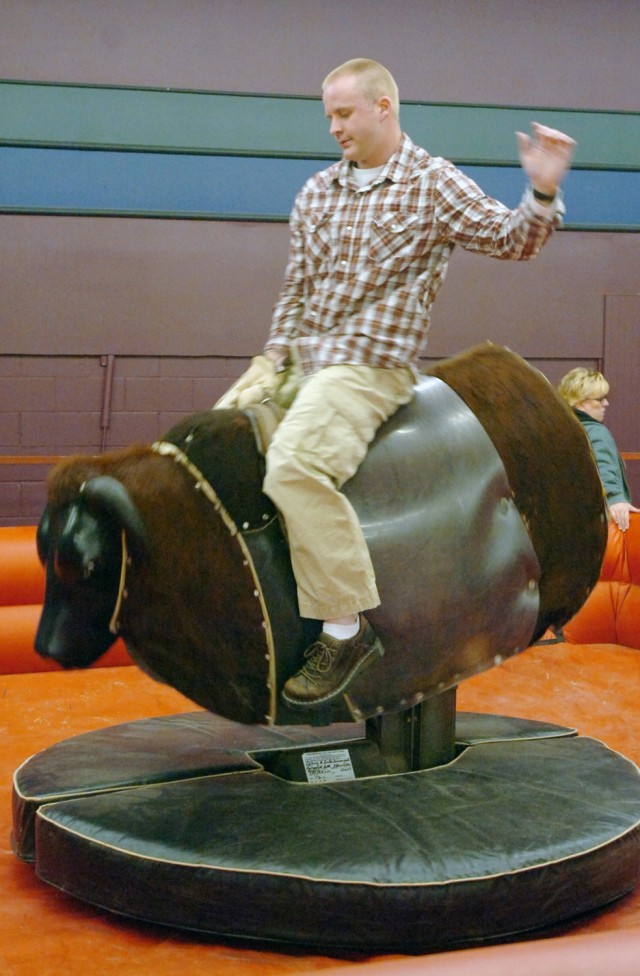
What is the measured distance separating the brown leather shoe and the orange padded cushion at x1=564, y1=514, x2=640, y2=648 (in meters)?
2.46

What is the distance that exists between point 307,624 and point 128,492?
465mm

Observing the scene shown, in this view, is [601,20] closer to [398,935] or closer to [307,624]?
[307,624]

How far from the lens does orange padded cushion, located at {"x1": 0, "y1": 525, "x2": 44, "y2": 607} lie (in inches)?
164

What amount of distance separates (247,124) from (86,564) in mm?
4696

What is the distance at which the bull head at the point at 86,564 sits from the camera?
2223mm

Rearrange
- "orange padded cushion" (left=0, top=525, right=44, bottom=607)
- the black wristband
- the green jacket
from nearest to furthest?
the black wristband
"orange padded cushion" (left=0, top=525, right=44, bottom=607)
the green jacket

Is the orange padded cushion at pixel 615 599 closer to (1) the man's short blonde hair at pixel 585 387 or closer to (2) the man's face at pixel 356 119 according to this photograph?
(1) the man's short blonde hair at pixel 585 387

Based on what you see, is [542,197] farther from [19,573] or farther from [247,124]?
[247,124]

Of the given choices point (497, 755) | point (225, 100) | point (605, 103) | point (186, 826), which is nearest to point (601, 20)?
point (605, 103)

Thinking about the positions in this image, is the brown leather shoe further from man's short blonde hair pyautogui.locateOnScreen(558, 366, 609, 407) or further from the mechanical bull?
man's short blonde hair pyautogui.locateOnScreen(558, 366, 609, 407)

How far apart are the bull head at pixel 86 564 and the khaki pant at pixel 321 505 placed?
323mm

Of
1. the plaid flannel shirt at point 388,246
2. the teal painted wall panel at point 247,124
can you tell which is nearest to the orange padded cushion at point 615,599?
the plaid flannel shirt at point 388,246

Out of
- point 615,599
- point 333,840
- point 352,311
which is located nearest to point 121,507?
point 352,311

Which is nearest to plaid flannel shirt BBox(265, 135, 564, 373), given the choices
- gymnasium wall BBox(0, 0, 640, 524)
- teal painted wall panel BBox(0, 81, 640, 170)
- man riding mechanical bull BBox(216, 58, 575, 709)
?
man riding mechanical bull BBox(216, 58, 575, 709)
